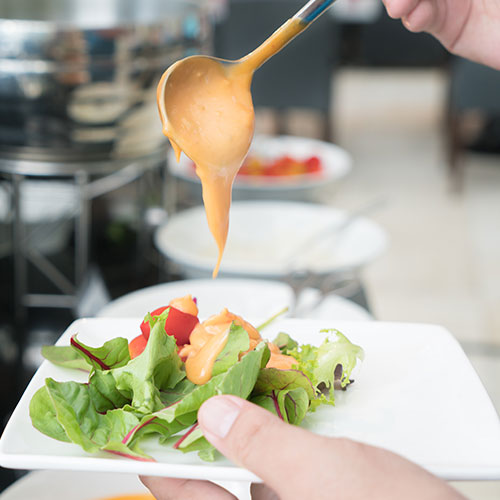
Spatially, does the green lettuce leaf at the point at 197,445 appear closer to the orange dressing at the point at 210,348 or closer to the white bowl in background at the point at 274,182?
the orange dressing at the point at 210,348

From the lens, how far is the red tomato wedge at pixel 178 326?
758mm

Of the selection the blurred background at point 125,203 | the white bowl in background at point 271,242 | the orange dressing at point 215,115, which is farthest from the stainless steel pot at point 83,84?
the orange dressing at point 215,115

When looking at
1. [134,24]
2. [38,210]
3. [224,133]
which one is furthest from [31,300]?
[224,133]

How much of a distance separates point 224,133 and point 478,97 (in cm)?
→ 368

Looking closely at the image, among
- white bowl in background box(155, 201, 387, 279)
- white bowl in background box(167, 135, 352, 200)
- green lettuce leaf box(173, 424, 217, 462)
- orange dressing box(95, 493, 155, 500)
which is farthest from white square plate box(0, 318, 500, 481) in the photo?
white bowl in background box(167, 135, 352, 200)

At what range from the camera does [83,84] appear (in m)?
1.19

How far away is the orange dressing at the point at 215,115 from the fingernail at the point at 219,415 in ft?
0.77

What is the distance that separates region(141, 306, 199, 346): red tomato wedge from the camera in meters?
0.76

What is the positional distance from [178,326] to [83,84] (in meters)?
0.58

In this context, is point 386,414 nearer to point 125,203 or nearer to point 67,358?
point 67,358

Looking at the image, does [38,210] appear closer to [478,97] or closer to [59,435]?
[59,435]

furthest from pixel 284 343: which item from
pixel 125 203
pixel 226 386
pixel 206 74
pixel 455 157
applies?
pixel 455 157

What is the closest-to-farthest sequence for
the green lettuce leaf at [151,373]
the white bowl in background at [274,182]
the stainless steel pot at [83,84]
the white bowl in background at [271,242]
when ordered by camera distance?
1. the green lettuce leaf at [151,373]
2. the stainless steel pot at [83,84]
3. the white bowl in background at [271,242]
4. the white bowl in background at [274,182]

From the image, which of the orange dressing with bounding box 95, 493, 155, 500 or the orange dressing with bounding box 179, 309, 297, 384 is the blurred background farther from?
the orange dressing with bounding box 179, 309, 297, 384
